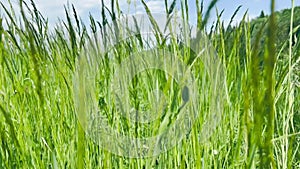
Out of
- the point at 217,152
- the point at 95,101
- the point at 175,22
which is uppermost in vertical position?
the point at 175,22

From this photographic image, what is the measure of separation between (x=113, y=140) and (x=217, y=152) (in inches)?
8.7

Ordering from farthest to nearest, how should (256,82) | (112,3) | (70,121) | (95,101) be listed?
(70,121), (112,3), (95,101), (256,82)

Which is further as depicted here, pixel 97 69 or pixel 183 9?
pixel 97 69

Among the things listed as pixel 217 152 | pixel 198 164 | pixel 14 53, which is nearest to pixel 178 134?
pixel 217 152

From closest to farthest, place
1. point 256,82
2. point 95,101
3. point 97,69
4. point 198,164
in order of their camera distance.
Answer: point 256,82, point 198,164, point 95,101, point 97,69

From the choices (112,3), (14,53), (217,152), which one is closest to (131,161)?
(217,152)

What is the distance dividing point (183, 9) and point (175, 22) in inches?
7.8

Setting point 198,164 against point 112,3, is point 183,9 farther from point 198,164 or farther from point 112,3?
point 198,164

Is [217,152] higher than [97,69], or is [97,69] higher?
[97,69]

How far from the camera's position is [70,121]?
0.87m

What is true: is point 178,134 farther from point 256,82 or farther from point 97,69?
point 256,82

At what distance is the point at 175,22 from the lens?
833 millimetres

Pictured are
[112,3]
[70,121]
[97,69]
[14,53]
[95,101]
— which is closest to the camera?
[95,101]

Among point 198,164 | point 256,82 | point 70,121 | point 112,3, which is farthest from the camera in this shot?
point 70,121
